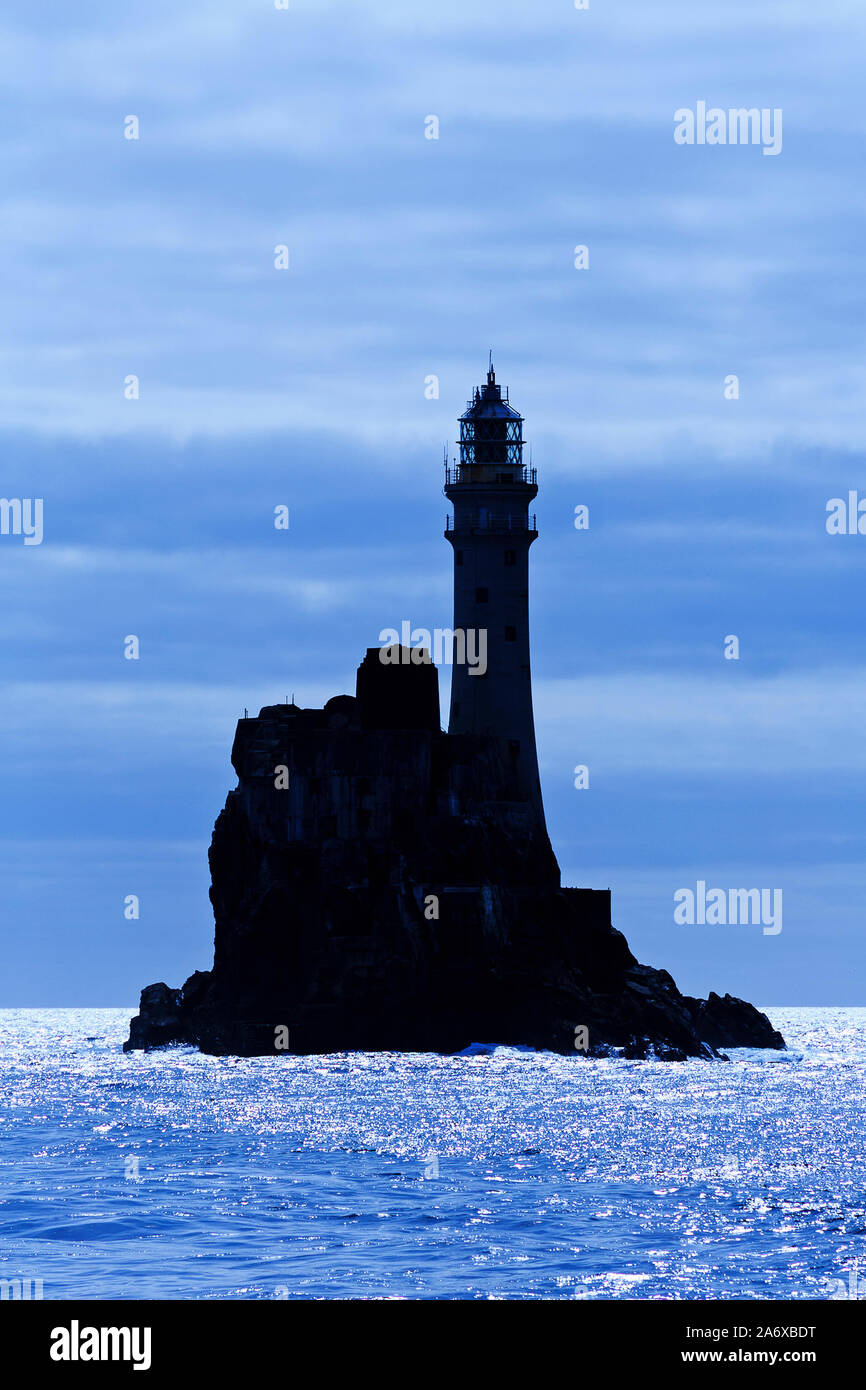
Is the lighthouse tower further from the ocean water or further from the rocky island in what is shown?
the ocean water

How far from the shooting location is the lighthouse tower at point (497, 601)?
10375 centimetres

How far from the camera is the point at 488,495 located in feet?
346

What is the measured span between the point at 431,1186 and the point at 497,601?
Result: 62.2 m

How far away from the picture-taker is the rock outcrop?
9288cm

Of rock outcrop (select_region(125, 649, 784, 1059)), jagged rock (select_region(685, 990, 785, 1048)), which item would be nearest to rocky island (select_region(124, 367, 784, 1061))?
rock outcrop (select_region(125, 649, 784, 1059))

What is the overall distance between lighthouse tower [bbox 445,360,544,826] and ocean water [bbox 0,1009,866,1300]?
2228 cm

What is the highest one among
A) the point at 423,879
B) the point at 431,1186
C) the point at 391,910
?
the point at 423,879

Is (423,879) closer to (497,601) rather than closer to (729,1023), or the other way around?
(497,601)

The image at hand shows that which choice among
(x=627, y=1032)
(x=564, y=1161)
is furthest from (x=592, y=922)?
(x=564, y=1161)

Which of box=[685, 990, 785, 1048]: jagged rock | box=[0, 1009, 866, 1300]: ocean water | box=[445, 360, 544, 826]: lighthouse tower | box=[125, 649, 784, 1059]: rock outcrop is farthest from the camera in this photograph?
box=[685, 990, 785, 1048]: jagged rock

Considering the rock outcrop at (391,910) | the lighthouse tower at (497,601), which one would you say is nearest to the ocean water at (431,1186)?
the rock outcrop at (391,910)

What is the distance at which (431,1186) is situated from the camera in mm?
44312

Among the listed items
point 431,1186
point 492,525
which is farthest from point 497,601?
point 431,1186

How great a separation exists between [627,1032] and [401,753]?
18.5 metres
